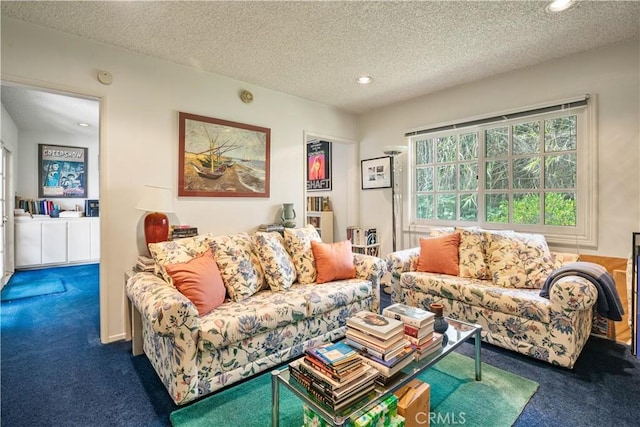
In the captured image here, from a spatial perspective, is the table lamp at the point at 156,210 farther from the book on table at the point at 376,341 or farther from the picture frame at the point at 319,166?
the picture frame at the point at 319,166

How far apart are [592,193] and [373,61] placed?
2203mm

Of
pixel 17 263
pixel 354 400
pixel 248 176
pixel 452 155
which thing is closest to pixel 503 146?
pixel 452 155

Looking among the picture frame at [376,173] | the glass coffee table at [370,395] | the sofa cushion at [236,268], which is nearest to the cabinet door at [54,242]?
the sofa cushion at [236,268]

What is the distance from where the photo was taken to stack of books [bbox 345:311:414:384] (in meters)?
1.42

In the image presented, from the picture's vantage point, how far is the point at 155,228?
260 centimetres

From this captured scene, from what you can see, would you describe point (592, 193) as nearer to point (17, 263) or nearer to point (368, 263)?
point (368, 263)

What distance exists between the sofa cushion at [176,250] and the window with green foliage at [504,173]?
2571 mm

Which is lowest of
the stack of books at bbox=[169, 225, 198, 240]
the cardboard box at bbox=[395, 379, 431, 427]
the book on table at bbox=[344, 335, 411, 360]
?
the cardboard box at bbox=[395, 379, 431, 427]

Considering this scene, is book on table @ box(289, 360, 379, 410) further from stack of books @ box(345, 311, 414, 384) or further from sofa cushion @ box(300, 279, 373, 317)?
sofa cushion @ box(300, 279, 373, 317)

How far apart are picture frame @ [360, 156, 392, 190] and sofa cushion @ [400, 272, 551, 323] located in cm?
160

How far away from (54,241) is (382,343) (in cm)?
616

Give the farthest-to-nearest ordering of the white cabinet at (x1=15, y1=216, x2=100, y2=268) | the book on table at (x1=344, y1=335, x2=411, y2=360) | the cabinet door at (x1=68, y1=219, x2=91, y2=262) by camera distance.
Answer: the cabinet door at (x1=68, y1=219, x2=91, y2=262) < the white cabinet at (x1=15, y1=216, x2=100, y2=268) < the book on table at (x1=344, y1=335, x2=411, y2=360)

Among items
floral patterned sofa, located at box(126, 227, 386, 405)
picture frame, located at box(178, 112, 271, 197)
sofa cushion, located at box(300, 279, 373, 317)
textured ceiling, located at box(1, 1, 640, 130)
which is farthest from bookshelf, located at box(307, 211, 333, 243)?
textured ceiling, located at box(1, 1, 640, 130)

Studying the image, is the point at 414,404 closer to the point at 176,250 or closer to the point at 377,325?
the point at 377,325
